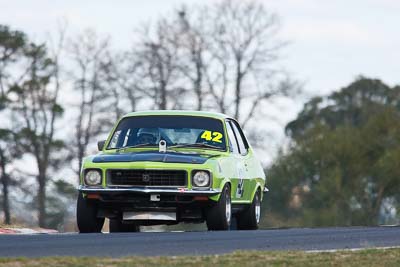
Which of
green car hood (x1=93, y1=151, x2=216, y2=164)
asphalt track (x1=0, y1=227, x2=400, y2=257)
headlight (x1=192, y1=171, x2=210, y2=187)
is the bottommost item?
asphalt track (x1=0, y1=227, x2=400, y2=257)

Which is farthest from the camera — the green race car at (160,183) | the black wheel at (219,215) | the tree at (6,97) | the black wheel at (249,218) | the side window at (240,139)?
the tree at (6,97)

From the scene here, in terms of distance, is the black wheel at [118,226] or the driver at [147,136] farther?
the black wheel at [118,226]

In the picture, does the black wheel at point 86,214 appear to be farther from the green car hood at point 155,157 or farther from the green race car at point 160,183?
the green car hood at point 155,157

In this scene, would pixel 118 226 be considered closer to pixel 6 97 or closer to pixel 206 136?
pixel 206 136

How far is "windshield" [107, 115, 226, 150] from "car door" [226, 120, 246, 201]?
0.21 meters

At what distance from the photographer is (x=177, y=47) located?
7012 cm

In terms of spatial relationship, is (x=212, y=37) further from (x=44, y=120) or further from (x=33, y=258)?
(x=33, y=258)

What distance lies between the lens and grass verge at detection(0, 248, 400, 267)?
13.0 meters

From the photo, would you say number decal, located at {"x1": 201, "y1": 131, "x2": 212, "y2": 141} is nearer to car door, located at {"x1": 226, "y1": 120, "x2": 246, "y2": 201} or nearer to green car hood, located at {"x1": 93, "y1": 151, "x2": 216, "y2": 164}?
car door, located at {"x1": 226, "y1": 120, "x2": 246, "y2": 201}

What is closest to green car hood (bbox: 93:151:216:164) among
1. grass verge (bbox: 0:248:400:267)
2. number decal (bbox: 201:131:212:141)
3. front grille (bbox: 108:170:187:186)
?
front grille (bbox: 108:170:187:186)

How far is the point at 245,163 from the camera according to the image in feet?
68.5

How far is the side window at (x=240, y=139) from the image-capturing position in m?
21.2

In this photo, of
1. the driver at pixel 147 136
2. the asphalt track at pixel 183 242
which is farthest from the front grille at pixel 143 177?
the asphalt track at pixel 183 242

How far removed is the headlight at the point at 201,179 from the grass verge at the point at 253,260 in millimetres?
4172
